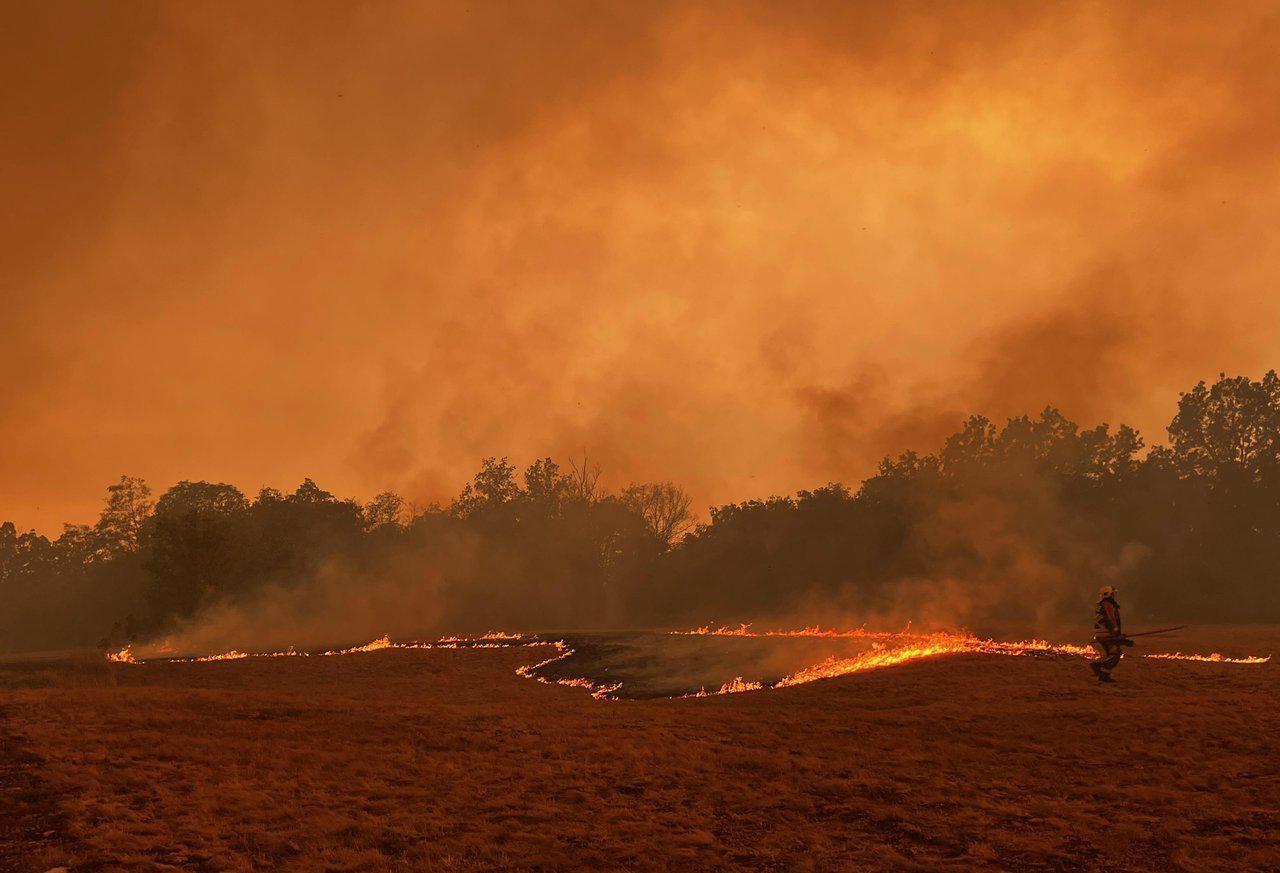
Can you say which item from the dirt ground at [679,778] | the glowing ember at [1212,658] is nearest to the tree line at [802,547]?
the glowing ember at [1212,658]

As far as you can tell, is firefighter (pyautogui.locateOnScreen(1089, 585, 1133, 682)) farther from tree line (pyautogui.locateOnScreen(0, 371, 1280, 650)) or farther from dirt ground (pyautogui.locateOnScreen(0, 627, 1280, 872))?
tree line (pyautogui.locateOnScreen(0, 371, 1280, 650))

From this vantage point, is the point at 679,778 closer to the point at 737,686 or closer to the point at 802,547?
the point at 737,686

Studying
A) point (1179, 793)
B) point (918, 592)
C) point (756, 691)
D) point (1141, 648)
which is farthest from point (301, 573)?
point (1179, 793)

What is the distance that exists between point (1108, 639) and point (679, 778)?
15.1m

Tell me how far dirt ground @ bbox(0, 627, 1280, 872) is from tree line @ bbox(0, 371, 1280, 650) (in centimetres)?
4719

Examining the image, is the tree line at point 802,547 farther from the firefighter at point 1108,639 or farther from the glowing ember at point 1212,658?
the firefighter at point 1108,639

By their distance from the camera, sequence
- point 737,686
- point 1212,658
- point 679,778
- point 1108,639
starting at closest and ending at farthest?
point 679,778, point 1108,639, point 737,686, point 1212,658

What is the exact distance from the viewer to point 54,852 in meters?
11.7

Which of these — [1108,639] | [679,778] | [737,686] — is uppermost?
[1108,639]

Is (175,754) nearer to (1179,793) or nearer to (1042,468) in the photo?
(1179,793)

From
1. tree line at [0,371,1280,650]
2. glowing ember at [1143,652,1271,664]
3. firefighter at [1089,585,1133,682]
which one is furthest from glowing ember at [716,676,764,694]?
tree line at [0,371,1280,650]

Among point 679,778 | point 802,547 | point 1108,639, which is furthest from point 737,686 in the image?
point 802,547

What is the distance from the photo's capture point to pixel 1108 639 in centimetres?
2439

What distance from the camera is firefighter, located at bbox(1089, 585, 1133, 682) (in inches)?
955
